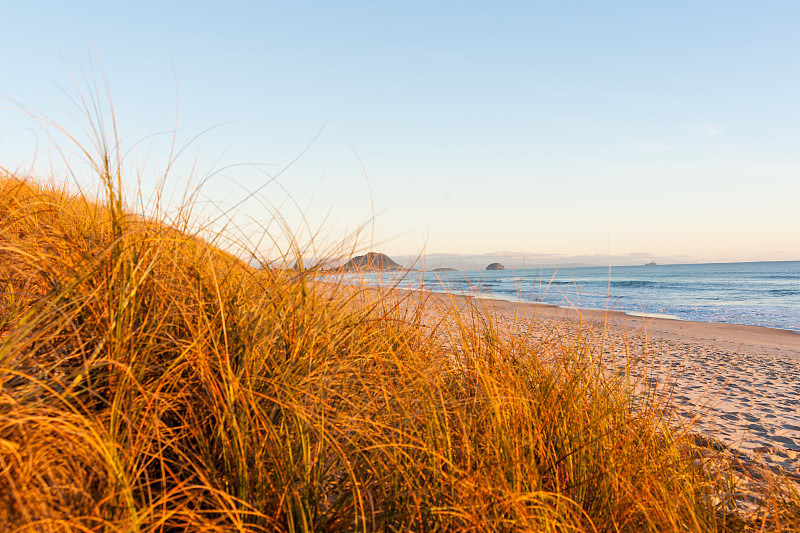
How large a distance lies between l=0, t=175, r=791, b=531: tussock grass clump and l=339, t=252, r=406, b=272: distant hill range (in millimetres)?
951

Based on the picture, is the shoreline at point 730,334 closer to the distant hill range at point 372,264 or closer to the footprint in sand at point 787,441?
the footprint in sand at point 787,441

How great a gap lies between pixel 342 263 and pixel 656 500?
1759 millimetres

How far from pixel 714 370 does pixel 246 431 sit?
750 centimetres

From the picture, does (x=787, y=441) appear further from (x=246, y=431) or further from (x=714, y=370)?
(x=246, y=431)

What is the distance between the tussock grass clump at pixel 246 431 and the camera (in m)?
1.15

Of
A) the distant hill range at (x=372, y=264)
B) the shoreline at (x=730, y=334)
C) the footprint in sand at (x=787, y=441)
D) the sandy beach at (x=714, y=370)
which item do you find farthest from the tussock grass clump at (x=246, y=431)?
the shoreline at (x=730, y=334)

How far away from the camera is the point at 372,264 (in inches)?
124

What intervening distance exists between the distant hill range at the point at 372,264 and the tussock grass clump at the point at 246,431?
3.12 feet

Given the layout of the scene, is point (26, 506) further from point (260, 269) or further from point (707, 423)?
point (707, 423)

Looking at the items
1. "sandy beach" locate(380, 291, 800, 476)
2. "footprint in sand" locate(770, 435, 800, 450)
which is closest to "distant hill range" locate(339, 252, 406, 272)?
"sandy beach" locate(380, 291, 800, 476)

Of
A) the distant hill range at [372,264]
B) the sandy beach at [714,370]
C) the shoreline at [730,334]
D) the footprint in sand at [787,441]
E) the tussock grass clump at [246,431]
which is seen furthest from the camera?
the shoreline at [730,334]

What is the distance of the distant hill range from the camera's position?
2.98 meters

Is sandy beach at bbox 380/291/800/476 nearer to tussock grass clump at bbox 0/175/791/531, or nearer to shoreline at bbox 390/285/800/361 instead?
shoreline at bbox 390/285/800/361

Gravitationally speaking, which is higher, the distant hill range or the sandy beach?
the distant hill range
